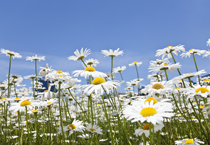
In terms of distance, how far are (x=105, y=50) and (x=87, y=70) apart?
1482 mm

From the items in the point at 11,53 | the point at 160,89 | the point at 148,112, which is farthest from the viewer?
the point at 11,53

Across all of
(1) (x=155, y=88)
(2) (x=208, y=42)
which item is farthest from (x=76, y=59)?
(2) (x=208, y=42)

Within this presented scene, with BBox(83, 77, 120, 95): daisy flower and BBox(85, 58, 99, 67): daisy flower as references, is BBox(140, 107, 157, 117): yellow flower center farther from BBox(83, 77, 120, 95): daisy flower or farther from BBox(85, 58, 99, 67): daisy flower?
BBox(85, 58, 99, 67): daisy flower

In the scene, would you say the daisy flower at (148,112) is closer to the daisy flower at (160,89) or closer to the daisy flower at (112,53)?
the daisy flower at (160,89)

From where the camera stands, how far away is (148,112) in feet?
3.97

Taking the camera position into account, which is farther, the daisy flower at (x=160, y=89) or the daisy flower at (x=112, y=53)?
the daisy flower at (x=112, y=53)

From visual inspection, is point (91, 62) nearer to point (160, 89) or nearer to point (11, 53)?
point (160, 89)

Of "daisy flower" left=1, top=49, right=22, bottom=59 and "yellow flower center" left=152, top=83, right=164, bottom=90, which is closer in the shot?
"yellow flower center" left=152, top=83, right=164, bottom=90

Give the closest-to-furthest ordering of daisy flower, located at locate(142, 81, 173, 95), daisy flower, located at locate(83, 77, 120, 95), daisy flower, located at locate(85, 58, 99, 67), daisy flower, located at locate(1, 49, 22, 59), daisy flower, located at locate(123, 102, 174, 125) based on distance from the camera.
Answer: daisy flower, located at locate(123, 102, 174, 125) → daisy flower, located at locate(83, 77, 120, 95) → daisy flower, located at locate(142, 81, 173, 95) → daisy flower, located at locate(85, 58, 99, 67) → daisy flower, located at locate(1, 49, 22, 59)

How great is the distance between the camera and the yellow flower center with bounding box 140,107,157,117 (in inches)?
47.2

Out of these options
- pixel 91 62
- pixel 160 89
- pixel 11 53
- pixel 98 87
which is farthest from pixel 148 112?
pixel 11 53

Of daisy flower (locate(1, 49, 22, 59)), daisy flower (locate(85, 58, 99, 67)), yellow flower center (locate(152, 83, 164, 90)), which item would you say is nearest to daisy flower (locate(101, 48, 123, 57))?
daisy flower (locate(85, 58, 99, 67))

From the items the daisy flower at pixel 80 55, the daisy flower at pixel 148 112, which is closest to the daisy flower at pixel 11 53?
the daisy flower at pixel 80 55

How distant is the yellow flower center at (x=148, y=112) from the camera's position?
3.93ft
